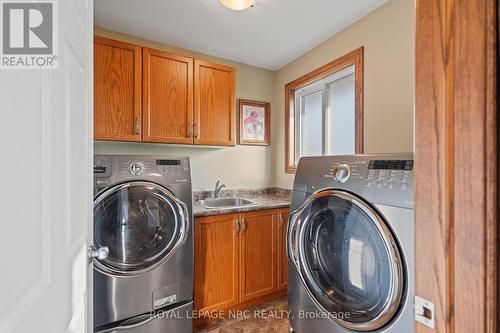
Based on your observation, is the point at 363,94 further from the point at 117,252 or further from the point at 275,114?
the point at 117,252

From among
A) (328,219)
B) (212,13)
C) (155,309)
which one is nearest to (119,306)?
(155,309)

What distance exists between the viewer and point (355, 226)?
3.68ft

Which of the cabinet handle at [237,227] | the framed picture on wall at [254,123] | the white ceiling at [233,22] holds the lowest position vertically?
the cabinet handle at [237,227]

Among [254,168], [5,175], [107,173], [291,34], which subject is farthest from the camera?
[254,168]

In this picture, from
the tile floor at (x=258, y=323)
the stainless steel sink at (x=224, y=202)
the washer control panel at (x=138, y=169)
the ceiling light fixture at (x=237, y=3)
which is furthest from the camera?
the stainless steel sink at (x=224, y=202)

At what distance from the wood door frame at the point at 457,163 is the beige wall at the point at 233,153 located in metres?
2.10

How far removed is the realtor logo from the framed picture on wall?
6.97 ft

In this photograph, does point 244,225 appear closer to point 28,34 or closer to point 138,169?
point 138,169

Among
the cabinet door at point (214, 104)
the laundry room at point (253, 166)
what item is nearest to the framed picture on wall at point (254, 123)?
the laundry room at point (253, 166)

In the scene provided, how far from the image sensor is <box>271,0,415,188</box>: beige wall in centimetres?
155

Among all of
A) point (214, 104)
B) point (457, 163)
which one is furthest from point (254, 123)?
point (457, 163)

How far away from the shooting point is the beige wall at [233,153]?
7.22 feet

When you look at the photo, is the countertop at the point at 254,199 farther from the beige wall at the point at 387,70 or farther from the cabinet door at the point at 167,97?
the beige wall at the point at 387,70

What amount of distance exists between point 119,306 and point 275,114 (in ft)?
7.80
